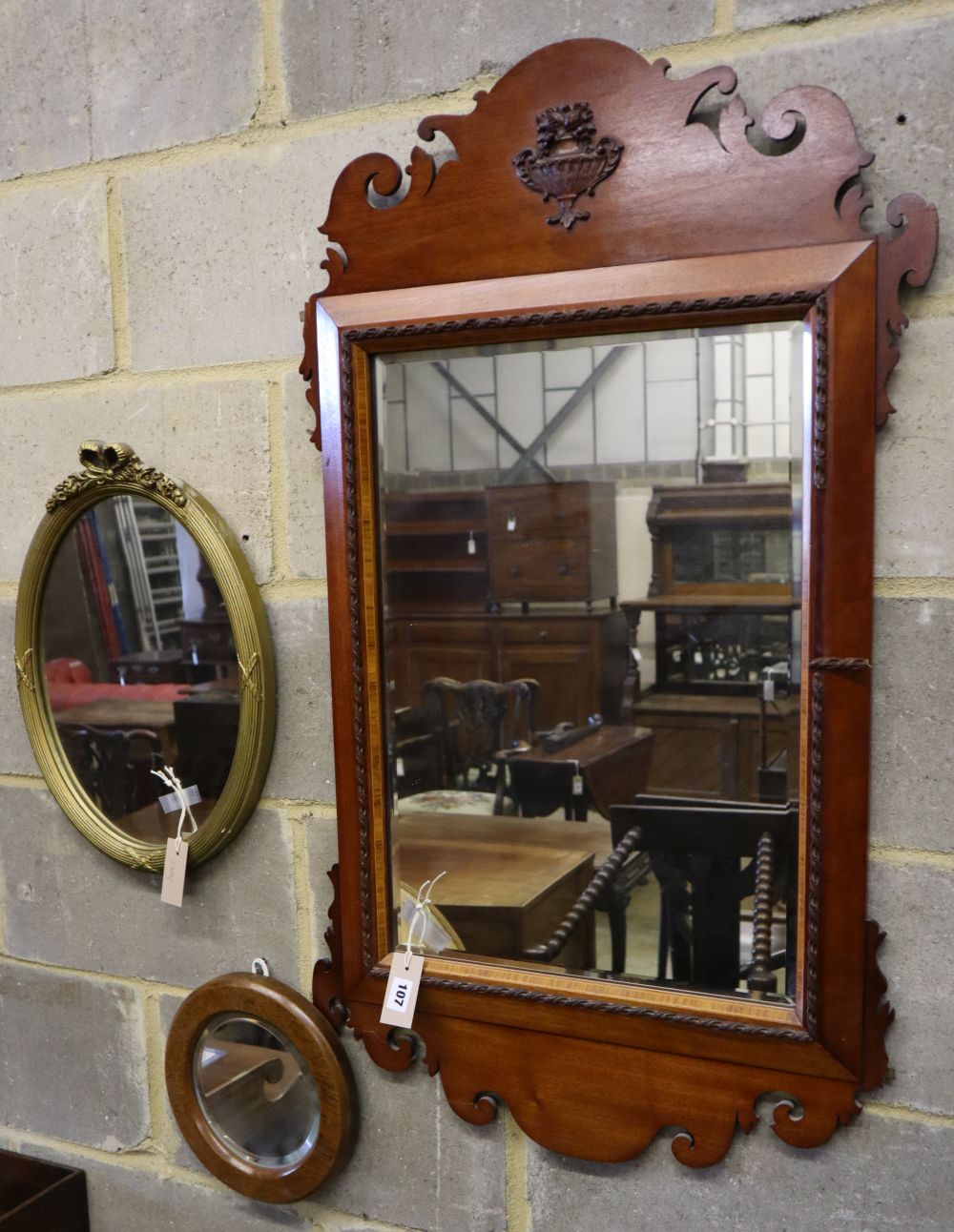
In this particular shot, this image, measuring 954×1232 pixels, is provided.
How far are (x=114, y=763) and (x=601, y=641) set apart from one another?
1.95ft

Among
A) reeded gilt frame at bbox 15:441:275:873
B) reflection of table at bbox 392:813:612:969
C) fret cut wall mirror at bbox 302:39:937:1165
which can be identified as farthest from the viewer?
reeded gilt frame at bbox 15:441:275:873

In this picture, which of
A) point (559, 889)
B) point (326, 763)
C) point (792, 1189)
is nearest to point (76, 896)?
point (326, 763)

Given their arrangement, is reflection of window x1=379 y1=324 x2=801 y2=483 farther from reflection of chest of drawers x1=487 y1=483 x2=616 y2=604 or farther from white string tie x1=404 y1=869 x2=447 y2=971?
white string tie x1=404 y1=869 x2=447 y2=971

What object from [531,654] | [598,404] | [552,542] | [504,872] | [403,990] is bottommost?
[403,990]

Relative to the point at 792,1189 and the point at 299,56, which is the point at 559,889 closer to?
the point at 792,1189

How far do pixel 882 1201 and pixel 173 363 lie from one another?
107 centimetres

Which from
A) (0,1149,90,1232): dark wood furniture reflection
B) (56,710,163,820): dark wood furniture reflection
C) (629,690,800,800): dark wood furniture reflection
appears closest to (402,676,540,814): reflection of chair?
(629,690,800,800): dark wood furniture reflection

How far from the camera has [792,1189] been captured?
0.99 metres

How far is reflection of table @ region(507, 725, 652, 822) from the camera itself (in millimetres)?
987

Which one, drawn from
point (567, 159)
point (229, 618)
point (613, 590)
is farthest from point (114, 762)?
point (567, 159)

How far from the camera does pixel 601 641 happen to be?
0.99m

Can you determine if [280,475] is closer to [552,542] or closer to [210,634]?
[210,634]

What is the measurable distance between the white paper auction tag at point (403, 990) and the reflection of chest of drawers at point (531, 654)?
255 mm

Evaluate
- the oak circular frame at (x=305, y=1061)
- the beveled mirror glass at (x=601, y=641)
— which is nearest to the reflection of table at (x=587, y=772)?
the beveled mirror glass at (x=601, y=641)
